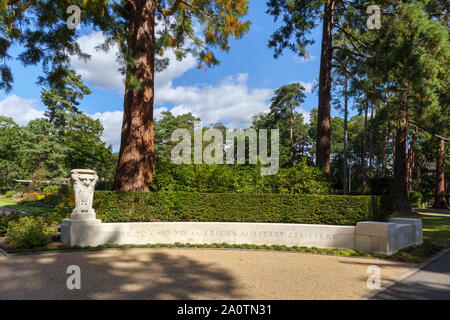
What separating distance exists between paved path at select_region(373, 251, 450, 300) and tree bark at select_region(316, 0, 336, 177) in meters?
6.28

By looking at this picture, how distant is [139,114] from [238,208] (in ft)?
17.0

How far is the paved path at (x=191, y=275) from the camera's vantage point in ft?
15.6

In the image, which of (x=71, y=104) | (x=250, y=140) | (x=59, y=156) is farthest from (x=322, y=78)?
(x=71, y=104)

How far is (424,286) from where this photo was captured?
5.48 meters

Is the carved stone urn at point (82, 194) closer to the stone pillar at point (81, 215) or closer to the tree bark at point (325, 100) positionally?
the stone pillar at point (81, 215)

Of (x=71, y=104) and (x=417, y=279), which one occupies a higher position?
(x=71, y=104)

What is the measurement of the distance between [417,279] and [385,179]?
17.0ft

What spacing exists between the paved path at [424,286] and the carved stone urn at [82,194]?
7.99m

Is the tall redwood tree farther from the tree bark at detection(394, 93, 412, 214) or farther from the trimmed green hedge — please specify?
the tree bark at detection(394, 93, 412, 214)

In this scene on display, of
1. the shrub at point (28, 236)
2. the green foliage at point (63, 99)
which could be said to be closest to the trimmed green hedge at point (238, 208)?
the shrub at point (28, 236)

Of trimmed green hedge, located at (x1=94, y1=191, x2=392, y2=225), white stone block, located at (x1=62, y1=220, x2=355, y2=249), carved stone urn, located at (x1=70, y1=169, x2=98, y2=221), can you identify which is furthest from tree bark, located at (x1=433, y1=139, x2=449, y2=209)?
carved stone urn, located at (x1=70, y1=169, x2=98, y2=221)

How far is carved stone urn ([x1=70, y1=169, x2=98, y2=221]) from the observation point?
29.6 feet

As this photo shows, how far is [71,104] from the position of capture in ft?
139

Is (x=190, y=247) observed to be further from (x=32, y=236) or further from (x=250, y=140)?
(x=250, y=140)
